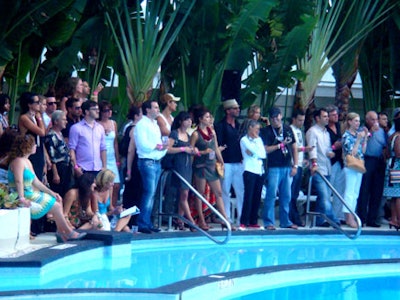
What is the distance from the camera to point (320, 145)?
16.4 metres

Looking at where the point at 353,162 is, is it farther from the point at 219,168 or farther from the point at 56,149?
the point at 56,149

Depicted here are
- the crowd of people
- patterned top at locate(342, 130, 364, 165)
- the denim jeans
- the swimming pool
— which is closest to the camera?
the swimming pool

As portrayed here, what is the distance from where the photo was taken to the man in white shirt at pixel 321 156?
53.3 ft

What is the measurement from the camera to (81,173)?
13633 mm

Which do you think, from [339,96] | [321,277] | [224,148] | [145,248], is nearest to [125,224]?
[145,248]

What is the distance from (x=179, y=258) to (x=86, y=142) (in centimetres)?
217

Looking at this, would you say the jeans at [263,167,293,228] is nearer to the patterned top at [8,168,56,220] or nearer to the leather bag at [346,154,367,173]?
the leather bag at [346,154,367,173]

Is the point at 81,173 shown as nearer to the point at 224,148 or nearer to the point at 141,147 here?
the point at 141,147

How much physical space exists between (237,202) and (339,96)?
225 inches

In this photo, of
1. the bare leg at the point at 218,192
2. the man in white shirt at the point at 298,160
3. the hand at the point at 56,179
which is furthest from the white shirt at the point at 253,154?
the hand at the point at 56,179

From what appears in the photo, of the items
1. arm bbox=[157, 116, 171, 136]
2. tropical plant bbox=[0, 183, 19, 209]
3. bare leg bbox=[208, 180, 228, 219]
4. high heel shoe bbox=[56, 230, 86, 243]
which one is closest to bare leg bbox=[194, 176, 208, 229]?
bare leg bbox=[208, 180, 228, 219]

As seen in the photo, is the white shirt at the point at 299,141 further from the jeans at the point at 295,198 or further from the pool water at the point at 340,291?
the pool water at the point at 340,291

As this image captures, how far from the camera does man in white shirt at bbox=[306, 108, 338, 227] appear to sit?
53.3ft

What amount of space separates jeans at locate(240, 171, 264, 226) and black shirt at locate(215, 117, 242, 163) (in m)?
0.37
